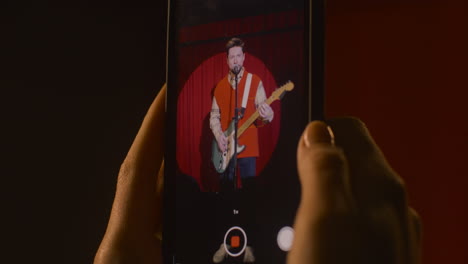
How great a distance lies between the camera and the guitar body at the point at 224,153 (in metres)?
0.60

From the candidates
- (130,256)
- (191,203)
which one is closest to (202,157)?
(191,203)

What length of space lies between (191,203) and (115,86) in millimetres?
878

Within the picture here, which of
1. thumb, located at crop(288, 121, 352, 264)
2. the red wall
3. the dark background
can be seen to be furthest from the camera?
the red wall

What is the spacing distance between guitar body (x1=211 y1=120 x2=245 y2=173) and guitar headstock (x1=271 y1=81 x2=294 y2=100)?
0.22 ft

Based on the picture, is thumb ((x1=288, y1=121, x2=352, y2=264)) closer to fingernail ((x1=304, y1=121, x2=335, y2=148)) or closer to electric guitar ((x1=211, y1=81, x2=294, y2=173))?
fingernail ((x1=304, y1=121, x2=335, y2=148))

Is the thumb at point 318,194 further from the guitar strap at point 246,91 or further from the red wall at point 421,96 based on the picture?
the red wall at point 421,96

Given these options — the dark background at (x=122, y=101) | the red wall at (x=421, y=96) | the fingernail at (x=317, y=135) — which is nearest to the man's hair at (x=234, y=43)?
the fingernail at (x=317, y=135)

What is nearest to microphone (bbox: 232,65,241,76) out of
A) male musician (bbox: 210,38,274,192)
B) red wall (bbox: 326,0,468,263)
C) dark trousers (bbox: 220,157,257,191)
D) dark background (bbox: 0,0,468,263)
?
male musician (bbox: 210,38,274,192)

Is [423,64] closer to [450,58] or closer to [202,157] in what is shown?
[450,58]

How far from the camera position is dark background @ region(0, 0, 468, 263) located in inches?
48.1

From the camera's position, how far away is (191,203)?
0.63 meters

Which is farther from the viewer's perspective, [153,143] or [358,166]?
[153,143]

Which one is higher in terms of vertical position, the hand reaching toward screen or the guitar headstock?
the guitar headstock

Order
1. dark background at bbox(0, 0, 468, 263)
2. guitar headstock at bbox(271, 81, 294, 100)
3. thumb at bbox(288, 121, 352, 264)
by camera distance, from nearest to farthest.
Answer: thumb at bbox(288, 121, 352, 264)
guitar headstock at bbox(271, 81, 294, 100)
dark background at bbox(0, 0, 468, 263)
